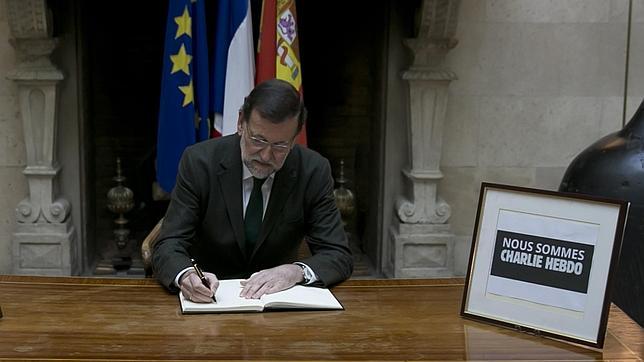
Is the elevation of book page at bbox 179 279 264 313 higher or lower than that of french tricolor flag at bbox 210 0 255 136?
lower

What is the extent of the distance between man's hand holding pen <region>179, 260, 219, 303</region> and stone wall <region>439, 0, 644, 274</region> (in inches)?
110

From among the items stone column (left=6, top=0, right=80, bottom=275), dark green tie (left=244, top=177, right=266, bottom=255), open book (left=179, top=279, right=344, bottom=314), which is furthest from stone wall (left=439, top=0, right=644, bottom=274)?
open book (left=179, top=279, right=344, bottom=314)

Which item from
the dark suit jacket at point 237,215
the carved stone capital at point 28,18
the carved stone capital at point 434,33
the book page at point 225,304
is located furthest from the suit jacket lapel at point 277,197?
the carved stone capital at point 28,18

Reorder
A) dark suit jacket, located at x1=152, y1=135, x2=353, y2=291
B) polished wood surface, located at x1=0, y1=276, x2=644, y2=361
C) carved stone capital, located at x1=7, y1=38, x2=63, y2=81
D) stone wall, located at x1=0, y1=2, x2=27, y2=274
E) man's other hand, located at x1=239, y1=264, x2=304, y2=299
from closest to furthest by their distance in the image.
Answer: polished wood surface, located at x1=0, y1=276, x2=644, y2=361 → man's other hand, located at x1=239, y1=264, x2=304, y2=299 → dark suit jacket, located at x1=152, y1=135, x2=353, y2=291 → carved stone capital, located at x1=7, y1=38, x2=63, y2=81 → stone wall, located at x1=0, y1=2, x2=27, y2=274

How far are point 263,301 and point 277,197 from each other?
0.51m

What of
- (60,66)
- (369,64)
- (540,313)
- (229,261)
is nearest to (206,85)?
(60,66)

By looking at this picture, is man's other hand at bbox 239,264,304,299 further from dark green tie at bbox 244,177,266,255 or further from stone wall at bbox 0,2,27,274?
stone wall at bbox 0,2,27,274

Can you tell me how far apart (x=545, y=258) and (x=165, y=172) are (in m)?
2.78

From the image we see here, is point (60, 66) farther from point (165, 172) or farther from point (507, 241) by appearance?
point (507, 241)

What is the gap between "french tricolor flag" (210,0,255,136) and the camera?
14.8 ft

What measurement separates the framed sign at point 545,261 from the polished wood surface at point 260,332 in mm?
48

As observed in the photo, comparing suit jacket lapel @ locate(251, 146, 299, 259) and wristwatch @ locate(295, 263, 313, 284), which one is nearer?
wristwatch @ locate(295, 263, 313, 284)

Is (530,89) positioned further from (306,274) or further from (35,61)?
(306,274)

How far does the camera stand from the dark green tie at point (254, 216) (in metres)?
2.78
